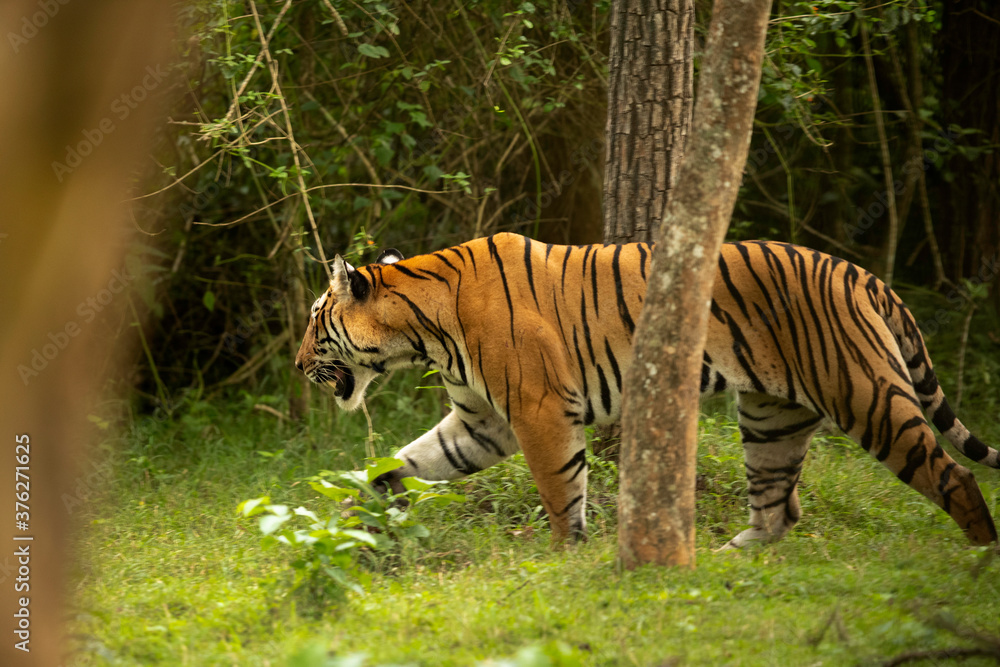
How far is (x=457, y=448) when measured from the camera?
491 cm

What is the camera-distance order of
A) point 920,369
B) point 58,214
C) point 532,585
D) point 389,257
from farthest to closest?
point 389,257, point 920,369, point 532,585, point 58,214

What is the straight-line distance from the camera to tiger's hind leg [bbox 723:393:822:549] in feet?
15.4

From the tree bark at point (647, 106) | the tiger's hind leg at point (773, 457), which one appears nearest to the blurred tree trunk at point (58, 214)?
the tiger's hind leg at point (773, 457)

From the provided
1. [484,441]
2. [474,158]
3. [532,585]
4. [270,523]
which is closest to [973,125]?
[474,158]

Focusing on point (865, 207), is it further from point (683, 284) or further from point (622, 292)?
point (683, 284)

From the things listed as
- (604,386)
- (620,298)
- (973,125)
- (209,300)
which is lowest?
(209,300)

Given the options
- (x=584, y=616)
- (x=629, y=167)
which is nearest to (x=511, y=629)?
(x=584, y=616)

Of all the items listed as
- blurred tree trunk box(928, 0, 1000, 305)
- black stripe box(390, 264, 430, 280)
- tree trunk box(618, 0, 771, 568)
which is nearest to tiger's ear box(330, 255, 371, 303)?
black stripe box(390, 264, 430, 280)

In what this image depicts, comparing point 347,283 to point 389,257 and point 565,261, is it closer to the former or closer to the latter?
point 389,257

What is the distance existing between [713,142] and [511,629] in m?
1.93

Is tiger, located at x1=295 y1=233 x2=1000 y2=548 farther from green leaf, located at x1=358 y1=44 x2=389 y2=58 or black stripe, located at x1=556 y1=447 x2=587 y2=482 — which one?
green leaf, located at x1=358 y1=44 x2=389 y2=58

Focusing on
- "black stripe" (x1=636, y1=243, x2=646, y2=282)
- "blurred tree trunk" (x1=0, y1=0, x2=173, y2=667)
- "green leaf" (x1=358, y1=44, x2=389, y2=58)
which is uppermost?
"green leaf" (x1=358, y1=44, x2=389, y2=58)

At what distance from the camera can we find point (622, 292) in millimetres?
4559

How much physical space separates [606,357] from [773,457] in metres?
1.04
